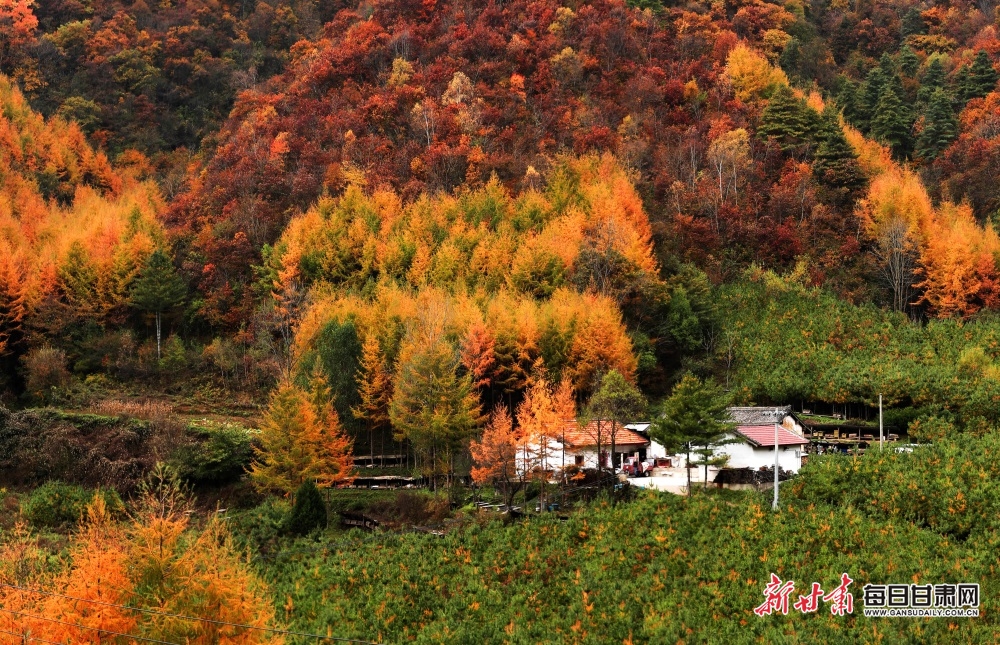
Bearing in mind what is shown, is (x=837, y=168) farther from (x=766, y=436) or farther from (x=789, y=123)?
(x=766, y=436)

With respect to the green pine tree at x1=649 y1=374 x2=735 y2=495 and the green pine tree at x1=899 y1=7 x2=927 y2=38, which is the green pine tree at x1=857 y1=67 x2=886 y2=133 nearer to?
the green pine tree at x1=899 y1=7 x2=927 y2=38

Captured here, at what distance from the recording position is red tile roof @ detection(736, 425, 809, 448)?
102ft

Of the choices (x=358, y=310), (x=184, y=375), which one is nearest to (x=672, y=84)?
(x=358, y=310)

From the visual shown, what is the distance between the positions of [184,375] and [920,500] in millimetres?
30500

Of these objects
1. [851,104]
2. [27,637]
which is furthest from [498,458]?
[851,104]

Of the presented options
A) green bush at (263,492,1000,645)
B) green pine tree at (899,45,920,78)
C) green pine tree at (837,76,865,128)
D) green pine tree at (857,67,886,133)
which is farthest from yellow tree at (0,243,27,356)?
green pine tree at (899,45,920,78)

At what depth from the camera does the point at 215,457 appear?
35125 millimetres

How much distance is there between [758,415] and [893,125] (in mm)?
28354

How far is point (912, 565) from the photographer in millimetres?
22406

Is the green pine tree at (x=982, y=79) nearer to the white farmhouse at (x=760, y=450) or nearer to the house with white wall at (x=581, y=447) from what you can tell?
the white farmhouse at (x=760, y=450)

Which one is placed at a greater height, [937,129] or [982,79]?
[982,79]

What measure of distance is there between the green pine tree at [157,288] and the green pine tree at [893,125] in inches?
1479

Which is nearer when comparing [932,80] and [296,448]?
[296,448]

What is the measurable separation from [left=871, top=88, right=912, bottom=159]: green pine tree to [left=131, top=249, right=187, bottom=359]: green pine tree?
37.6 m
